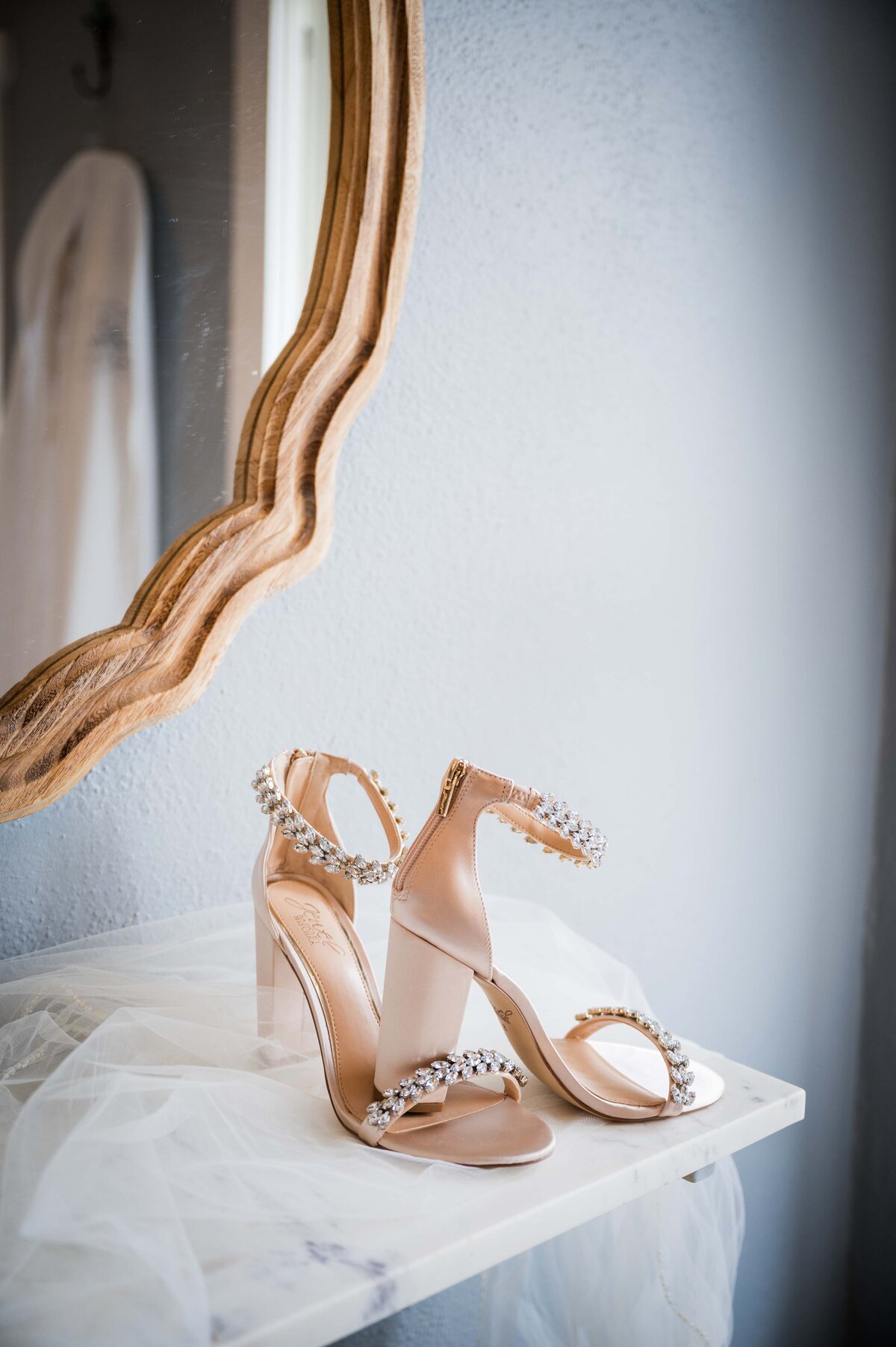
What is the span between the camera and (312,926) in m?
0.80

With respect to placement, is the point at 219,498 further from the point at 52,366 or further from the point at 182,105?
the point at 182,105

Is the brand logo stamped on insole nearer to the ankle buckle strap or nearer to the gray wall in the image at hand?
the ankle buckle strap

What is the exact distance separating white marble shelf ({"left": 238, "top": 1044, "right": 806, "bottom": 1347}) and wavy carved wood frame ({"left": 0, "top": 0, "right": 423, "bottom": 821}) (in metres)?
0.43

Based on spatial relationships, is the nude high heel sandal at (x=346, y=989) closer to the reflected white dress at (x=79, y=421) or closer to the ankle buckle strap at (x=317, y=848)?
the ankle buckle strap at (x=317, y=848)

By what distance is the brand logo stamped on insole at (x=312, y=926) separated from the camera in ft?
2.58

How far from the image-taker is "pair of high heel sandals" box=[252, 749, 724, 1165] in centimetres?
65

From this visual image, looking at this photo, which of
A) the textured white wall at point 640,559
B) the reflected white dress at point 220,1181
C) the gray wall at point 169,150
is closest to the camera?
the reflected white dress at point 220,1181

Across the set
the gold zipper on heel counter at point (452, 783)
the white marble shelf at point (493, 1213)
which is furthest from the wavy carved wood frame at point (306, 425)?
the white marble shelf at point (493, 1213)

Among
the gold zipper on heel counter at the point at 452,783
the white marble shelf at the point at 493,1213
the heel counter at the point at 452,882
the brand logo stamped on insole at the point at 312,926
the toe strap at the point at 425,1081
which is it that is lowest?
the white marble shelf at the point at 493,1213

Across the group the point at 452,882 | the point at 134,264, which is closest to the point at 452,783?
the point at 452,882

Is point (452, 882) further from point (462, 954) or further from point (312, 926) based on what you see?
point (312, 926)

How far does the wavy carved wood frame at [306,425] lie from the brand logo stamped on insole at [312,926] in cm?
21

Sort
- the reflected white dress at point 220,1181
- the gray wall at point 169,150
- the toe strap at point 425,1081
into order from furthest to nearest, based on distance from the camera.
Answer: the gray wall at point 169,150 → the toe strap at point 425,1081 → the reflected white dress at point 220,1181

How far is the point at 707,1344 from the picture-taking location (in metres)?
0.81
